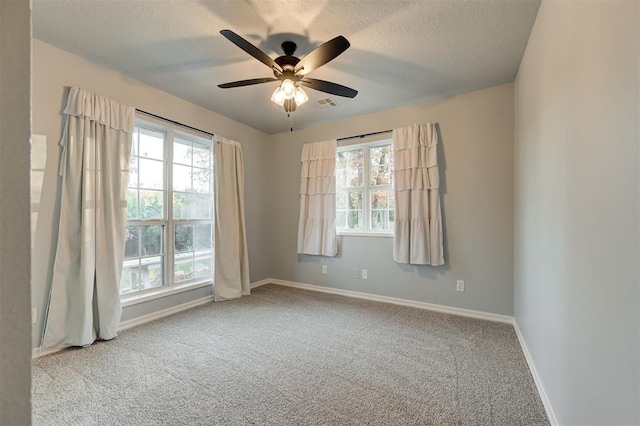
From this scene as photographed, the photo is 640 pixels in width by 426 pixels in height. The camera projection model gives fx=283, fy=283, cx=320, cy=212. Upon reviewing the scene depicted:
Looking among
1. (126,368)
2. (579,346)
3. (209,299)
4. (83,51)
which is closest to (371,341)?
(579,346)

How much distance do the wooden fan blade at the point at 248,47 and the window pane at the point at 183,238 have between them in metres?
2.26

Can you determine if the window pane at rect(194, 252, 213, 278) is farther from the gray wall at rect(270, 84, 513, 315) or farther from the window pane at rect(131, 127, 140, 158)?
the gray wall at rect(270, 84, 513, 315)

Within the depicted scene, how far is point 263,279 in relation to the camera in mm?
4559

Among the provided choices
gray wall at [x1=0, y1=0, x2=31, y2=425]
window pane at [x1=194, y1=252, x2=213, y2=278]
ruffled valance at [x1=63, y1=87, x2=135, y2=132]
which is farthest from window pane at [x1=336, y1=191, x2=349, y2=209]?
gray wall at [x1=0, y1=0, x2=31, y2=425]

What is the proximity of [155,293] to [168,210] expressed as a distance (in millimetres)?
931

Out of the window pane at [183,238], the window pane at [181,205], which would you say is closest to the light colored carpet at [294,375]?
the window pane at [183,238]

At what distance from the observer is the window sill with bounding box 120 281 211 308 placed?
2857mm

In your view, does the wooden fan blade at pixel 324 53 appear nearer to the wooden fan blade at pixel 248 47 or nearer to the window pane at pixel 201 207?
the wooden fan blade at pixel 248 47

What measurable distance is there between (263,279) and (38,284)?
271 cm

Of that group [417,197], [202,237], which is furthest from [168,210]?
[417,197]

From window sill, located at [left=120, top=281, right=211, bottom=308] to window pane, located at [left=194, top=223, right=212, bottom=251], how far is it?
468 millimetres

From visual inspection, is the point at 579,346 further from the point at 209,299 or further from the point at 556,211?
the point at 209,299

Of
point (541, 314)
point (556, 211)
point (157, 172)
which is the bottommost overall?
point (541, 314)

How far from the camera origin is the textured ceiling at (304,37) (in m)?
1.92
